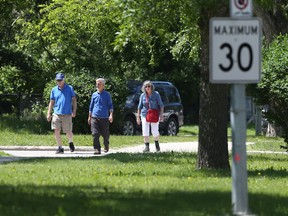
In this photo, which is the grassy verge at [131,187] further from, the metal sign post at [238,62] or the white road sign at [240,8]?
the white road sign at [240,8]

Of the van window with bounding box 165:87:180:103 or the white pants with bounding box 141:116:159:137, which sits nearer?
the white pants with bounding box 141:116:159:137

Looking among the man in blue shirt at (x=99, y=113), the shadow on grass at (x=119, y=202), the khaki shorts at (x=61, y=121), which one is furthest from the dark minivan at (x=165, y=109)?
the shadow on grass at (x=119, y=202)

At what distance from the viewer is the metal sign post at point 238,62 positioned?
9.96m

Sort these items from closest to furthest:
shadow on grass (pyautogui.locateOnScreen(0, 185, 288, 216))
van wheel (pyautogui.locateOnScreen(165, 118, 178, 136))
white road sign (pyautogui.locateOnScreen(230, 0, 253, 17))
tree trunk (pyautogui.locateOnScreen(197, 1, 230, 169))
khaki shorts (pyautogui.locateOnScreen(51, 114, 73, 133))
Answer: white road sign (pyautogui.locateOnScreen(230, 0, 253, 17)) → shadow on grass (pyautogui.locateOnScreen(0, 185, 288, 216)) → tree trunk (pyautogui.locateOnScreen(197, 1, 230, 169)) → khaki shorts (pyautogui.locateOnScreen(51, 114, 73, 133)) → van wheel (pyautogui.locateOnScreen(165, 118, 178, 136))

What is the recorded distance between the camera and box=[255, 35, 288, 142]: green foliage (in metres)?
20.4

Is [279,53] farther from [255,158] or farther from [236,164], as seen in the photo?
[236,164]

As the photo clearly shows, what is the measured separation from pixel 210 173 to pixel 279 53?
577 cm

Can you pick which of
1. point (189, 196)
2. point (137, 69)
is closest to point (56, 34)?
point (137, 69)

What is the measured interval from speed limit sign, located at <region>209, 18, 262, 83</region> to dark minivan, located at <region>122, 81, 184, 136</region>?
24.3m

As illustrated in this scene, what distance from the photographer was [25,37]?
131 ft

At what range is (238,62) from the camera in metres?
10.0

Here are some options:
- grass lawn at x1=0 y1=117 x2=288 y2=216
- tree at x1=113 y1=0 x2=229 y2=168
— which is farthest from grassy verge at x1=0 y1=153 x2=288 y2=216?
tree at x1=113 y1=0 x2=229 y2=168

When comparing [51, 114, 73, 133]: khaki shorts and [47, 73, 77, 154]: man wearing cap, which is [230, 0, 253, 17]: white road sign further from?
[51, 114, 73, 133]: khaki shorts

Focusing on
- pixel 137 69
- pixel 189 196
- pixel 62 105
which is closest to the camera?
pixel 189 196
